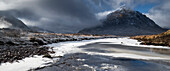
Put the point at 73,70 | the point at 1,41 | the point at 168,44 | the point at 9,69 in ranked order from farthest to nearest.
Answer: the point at 168,44
the point at 1,41
the point at 73,70
the point at 9,69

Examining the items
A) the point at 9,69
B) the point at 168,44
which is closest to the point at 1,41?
the point at 9,69

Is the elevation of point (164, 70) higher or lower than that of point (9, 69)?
lower

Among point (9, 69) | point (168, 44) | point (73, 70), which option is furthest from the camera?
point (168, 44)

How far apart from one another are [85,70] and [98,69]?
81 centimetres

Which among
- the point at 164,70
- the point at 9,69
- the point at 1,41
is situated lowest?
the point at 164,70

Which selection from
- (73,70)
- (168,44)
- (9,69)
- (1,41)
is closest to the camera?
(9,69)

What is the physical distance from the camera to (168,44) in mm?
20328

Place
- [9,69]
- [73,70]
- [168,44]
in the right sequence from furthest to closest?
[168,44], [73,70], [9,69]

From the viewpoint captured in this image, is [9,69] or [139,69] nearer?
[9,69]

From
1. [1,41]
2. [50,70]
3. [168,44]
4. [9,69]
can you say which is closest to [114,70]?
[50,70]

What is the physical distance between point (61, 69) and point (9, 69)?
2759 millimetres

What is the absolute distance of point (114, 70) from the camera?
6406 mm

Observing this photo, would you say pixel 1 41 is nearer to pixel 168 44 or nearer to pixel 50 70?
pixel 50 70

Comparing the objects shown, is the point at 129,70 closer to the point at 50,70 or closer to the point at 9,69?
the point at 50,70
